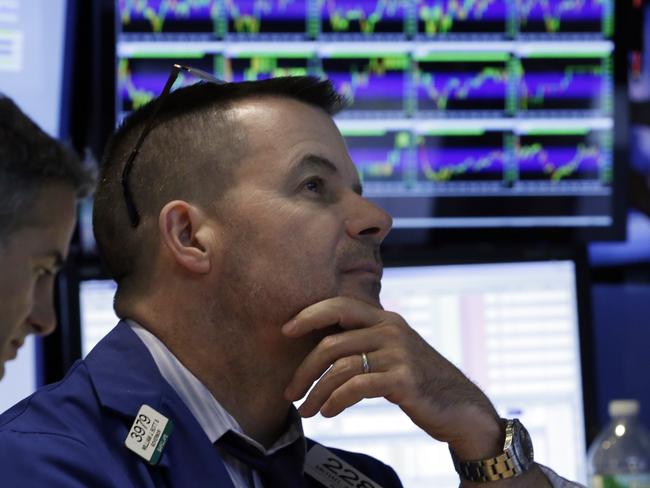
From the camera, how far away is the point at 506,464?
4.69 feet

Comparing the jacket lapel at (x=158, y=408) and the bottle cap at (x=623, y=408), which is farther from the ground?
the jacket lapel at (x=158, y=408)

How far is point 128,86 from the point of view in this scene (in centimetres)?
240

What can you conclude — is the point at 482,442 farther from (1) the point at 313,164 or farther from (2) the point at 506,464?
(1) the point at 313,164

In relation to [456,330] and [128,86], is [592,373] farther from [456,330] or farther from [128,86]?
[128,86]

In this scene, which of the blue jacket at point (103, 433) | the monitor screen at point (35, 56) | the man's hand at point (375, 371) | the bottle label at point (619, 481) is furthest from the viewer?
the monitor screen at point (35, 56)

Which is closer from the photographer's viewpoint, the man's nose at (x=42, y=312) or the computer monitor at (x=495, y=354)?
the man's nose at (x=42, y=312)

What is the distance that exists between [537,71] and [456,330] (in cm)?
58

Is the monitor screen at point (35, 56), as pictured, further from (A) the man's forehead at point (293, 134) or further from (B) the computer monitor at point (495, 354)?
(A) the man's forehead at point (293, 134)

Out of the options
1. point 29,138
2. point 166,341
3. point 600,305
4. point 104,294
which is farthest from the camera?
point 600,305

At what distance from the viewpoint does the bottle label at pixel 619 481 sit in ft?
7.19

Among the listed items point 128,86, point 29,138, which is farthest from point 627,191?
point 29,138

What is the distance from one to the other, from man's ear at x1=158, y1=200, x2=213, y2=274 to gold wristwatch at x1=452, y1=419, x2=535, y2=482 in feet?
1.33

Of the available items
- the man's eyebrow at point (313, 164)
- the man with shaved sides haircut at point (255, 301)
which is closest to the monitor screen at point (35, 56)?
the man with shaved sides haircut at point (255, 301)

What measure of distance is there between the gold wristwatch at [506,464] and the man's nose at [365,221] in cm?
29
